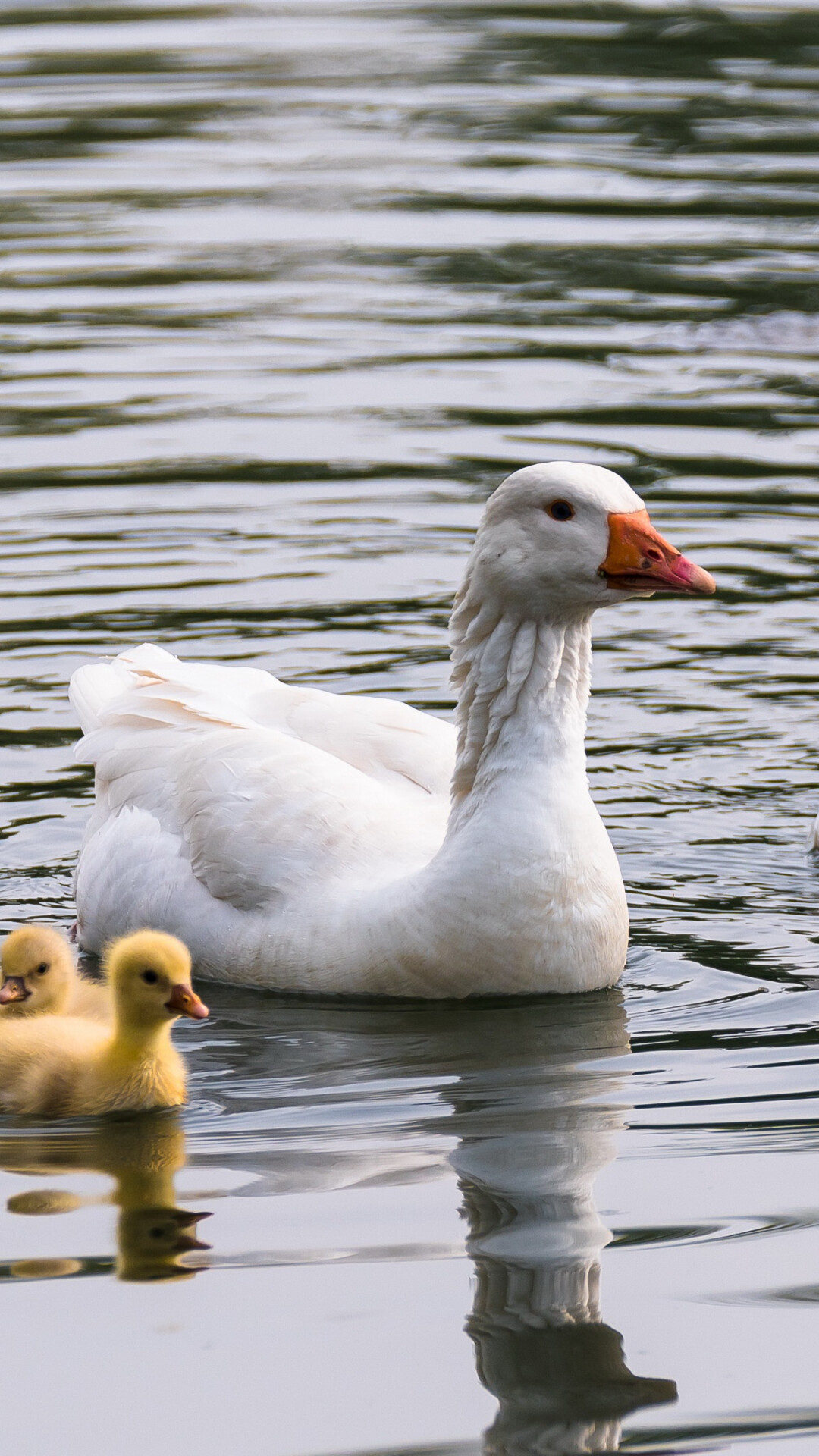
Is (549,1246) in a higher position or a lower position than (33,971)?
lower

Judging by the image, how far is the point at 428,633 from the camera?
10.9m

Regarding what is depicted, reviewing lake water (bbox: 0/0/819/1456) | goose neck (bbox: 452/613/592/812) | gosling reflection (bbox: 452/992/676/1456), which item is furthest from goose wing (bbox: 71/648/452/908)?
gosling reflection (bbox: 452/992/676/1456)

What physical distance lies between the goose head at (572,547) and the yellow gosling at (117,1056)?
1.61m

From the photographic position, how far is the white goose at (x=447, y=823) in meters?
6.98

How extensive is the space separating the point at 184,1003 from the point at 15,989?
72 centimetres

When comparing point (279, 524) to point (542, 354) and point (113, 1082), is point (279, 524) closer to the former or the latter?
point (542, 354)

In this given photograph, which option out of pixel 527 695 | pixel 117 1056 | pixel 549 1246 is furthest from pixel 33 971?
pixel 549 1246

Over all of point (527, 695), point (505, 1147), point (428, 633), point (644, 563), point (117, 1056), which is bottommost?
point (505, 1147)

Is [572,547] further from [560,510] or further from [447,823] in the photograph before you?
[447,823]

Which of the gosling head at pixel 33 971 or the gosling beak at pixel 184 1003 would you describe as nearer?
the gosling beak at pixel 184 1003

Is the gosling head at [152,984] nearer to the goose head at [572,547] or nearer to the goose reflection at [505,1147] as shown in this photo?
the goose reflection at [505,1147]

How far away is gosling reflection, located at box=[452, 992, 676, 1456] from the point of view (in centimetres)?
471

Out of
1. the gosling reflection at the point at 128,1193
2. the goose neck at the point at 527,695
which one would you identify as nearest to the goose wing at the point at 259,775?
the goose neck at the point at 527,695

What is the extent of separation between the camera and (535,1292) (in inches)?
204
